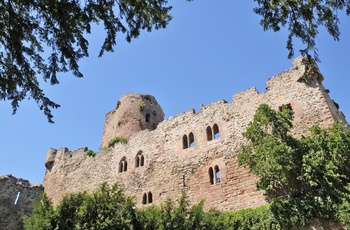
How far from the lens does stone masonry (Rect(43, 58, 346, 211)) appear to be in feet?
48.1

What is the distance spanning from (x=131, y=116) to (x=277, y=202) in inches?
609

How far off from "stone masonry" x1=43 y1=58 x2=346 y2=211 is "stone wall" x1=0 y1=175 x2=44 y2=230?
4.84 feet

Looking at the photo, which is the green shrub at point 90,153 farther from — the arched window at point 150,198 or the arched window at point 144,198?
the arched window at point 150,198

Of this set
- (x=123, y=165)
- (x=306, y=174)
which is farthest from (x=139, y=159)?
(x=306, y=174)

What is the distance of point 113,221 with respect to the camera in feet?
36.2

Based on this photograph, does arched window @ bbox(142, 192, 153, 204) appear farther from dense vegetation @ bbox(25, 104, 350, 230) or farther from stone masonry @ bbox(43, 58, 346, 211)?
dense vegetation @ bbox(25, 104, 350, 230)

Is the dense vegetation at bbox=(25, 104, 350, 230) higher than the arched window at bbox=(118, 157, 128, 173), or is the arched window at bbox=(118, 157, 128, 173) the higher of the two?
the arched window at bbox=(118, 157, 128, 173)

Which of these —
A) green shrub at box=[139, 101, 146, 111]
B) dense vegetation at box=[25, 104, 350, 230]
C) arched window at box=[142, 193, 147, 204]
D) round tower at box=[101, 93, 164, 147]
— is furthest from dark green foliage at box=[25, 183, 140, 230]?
green shrub at box=[139, 101, 146, 111]

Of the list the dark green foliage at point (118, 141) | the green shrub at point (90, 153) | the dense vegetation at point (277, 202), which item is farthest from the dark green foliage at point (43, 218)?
the green shrub at point (90, 153)

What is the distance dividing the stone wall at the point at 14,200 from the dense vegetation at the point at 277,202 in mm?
11407

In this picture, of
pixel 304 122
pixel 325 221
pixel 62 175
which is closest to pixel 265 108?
pixel 304 122

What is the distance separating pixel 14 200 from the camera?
22297 millimetres

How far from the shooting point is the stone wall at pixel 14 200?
21294 millimetres

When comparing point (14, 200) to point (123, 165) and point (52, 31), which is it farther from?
point (52, 31)
